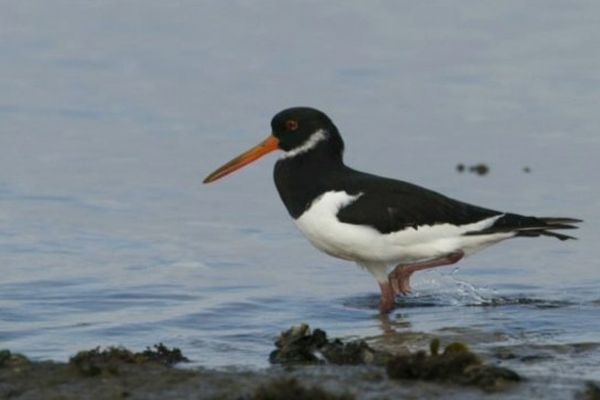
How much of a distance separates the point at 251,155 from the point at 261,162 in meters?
2.54

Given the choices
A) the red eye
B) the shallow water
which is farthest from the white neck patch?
the shallow water

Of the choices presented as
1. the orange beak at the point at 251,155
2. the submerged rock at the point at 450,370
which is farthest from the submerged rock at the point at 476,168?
the submerged rock at the point at 450,370

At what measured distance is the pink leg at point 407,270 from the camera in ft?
32.5

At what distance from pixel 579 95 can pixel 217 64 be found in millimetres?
3045

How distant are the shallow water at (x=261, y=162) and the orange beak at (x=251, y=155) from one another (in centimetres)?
55

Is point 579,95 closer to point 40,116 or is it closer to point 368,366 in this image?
point 40,116

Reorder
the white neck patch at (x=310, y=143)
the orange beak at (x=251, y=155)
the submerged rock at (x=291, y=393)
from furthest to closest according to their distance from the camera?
the orange beak at (x=251, y=155), the white neck patch at (x=310, y=143), the submerged rock at (x=291, y=393)

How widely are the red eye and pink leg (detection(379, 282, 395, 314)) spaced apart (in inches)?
41.1

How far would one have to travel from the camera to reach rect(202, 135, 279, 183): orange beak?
34.0 ft

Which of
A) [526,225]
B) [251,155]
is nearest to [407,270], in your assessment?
[526,225]

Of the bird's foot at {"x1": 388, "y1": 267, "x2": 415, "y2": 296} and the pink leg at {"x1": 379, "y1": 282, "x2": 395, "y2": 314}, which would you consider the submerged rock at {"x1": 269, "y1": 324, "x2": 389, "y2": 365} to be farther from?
the bird's foot at {"x1": 388, "y1": 267, "x2": 415, "y2": 296}

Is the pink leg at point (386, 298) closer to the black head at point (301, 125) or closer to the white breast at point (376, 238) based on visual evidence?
the white breast at point (376, 238)

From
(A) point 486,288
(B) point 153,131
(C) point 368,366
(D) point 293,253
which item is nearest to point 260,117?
(B) point 153,131

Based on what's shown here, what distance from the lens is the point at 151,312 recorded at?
31.2 feet
